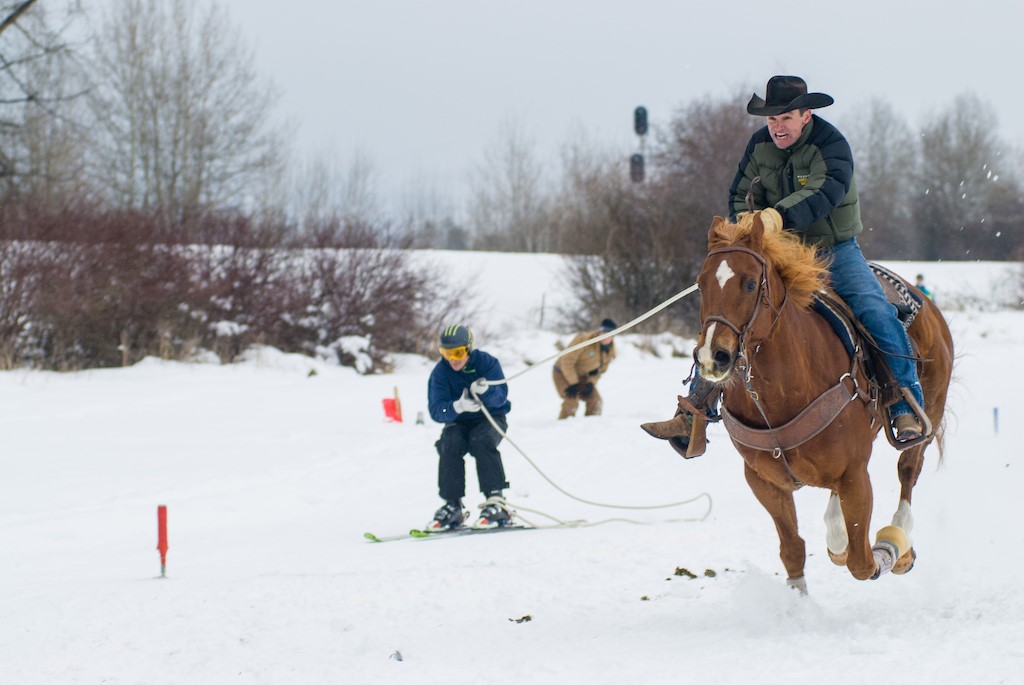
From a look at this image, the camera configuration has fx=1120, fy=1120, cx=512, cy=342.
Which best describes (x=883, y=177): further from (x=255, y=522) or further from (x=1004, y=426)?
(x=255, y=522)

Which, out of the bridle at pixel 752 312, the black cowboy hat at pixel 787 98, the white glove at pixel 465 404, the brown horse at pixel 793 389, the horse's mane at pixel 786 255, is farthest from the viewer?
the white glove at pixel 465 404

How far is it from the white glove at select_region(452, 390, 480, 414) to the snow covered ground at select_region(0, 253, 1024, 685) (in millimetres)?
1128

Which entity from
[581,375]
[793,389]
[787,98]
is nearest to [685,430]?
[793,389]

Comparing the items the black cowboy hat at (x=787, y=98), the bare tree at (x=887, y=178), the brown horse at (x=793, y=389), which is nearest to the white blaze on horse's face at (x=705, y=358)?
the brown horse at (x=793, y=389)

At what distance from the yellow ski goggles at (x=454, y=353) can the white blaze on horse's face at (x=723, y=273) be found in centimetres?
470

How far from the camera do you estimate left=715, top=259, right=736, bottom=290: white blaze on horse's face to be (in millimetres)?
5059

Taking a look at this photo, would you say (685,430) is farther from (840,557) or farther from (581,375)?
(581,375)

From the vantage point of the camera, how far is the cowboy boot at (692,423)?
20.0ft

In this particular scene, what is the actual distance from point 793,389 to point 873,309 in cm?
91

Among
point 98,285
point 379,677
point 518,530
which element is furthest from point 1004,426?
point 98,285

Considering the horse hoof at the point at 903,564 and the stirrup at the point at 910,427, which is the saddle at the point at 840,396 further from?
the horse hoof at the point at 903,564

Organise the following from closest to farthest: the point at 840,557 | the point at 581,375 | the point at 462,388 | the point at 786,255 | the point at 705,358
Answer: the point at 705,358, the point at 786,255, the point at 840,557, the point at 462,388, the point at 581,375

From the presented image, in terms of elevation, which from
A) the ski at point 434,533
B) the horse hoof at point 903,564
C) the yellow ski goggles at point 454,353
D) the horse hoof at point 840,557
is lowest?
the ski at point 434,533

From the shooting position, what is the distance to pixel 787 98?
6090 mm
